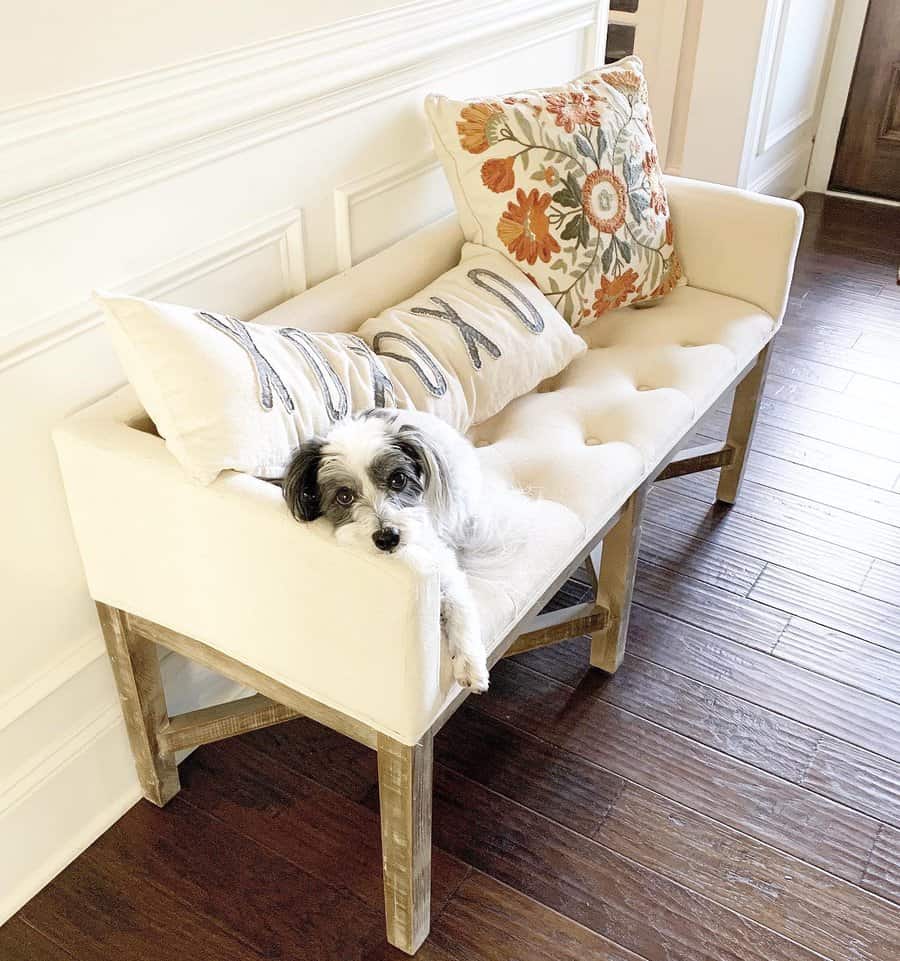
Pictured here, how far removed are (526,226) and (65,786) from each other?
1192 millimetres

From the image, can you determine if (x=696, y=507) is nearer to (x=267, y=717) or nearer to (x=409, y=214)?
(x=409, y=214)

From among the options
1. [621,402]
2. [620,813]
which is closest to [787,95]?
[621,402]

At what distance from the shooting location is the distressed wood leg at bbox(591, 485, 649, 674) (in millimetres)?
1680

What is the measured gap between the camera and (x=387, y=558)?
1078mm

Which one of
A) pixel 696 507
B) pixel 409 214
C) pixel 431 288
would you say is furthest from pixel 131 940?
pixel 696 507

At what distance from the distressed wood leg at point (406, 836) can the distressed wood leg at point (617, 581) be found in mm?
587

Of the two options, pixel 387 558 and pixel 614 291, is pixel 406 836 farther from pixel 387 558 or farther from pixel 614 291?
pixel 614 291

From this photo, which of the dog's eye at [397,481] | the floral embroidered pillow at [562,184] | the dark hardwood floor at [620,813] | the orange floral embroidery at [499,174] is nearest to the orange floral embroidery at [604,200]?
the floral embroidered pillow at [562,184]

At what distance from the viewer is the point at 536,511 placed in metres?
1.45

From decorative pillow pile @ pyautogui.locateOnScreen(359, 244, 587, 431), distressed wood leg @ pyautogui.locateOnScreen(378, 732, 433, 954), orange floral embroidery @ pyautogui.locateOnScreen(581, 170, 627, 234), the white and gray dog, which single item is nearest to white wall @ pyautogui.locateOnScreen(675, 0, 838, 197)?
orange floral embroidery @ pyautogui.locateOnScreen(581, 170, 627, 234)

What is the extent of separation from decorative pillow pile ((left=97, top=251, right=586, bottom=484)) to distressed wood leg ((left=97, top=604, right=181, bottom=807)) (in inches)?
14.9

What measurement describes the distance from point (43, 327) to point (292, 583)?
456 mm

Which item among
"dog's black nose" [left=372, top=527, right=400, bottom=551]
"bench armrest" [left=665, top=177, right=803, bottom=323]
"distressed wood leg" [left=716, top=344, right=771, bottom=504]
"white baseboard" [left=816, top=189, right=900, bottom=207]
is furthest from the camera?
"white baseboard" [left=816, top=189, right=900, bottom=207]

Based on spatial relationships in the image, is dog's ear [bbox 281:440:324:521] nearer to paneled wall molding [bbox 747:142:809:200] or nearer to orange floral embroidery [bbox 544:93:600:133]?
orange floral embroidery [bbox 544:93:600:133]
